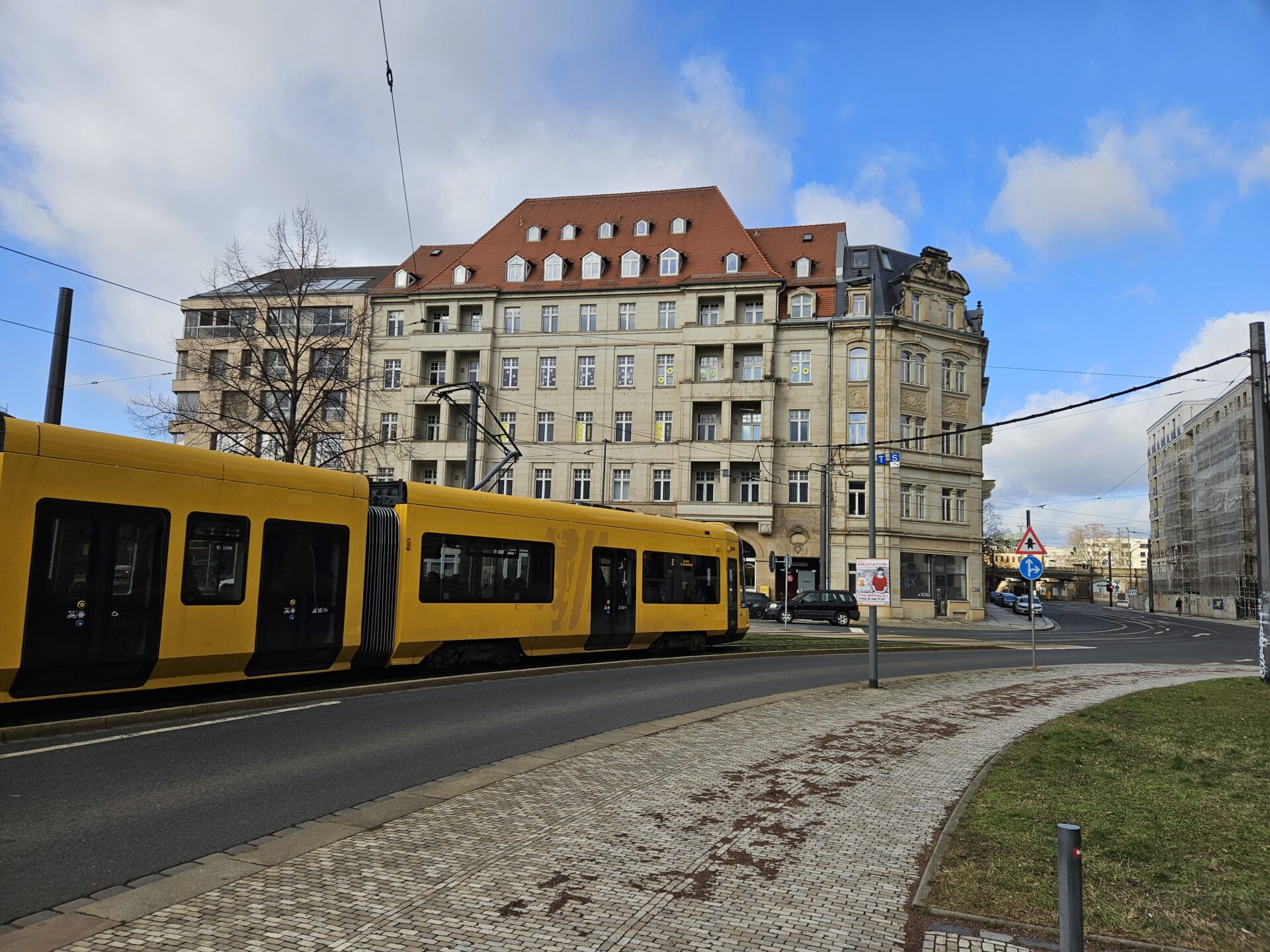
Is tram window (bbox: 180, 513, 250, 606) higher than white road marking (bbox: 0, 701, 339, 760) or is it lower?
higher

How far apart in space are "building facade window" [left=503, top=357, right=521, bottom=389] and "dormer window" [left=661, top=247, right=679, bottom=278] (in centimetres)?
1003

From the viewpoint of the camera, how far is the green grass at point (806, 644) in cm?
2416

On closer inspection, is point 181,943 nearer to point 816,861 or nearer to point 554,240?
point 816,861

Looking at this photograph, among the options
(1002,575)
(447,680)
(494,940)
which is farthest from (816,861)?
(1002,575)

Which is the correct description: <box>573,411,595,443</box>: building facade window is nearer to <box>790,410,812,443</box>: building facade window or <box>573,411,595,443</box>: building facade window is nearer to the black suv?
<box>790,410,812,443</box>: building facade window

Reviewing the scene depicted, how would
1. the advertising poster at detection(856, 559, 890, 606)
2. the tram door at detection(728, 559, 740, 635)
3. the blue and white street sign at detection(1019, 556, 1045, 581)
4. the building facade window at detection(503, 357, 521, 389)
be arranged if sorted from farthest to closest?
1. the building facade window at detection(503, 357, 521, 389)
2. the tram door at detection(728, 559, 740, 635)
3. the blue and white street sign at detection(1019, 556, 1045, 581)
4. the advertising poster at detection(856, 559, 890, 606)

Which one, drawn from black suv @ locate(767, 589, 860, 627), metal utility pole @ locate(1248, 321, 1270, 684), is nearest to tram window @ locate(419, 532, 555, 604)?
metal utility pole @ locate(1248, 321, 1270, 684)

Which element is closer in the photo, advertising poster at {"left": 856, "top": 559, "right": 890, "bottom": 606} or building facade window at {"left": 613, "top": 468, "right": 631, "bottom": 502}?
advertising poster at {"left": 856, "top": 559, "right": 890, "bottom": 606}

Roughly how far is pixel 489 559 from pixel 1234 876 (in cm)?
1215

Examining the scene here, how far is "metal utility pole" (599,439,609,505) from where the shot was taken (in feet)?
166

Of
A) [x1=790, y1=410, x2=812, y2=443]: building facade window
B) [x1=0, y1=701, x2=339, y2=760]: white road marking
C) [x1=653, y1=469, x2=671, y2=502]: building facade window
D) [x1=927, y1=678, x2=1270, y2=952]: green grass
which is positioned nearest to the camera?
[x1=927, y1=678, x2=1270, y2=952]: green grass

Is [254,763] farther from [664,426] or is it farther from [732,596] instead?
[664,426]

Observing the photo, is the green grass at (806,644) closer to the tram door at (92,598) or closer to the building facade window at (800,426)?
the tram door at (92,598)

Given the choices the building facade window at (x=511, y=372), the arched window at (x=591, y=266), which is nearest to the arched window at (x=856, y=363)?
the arched window at (x=591, y=266)
